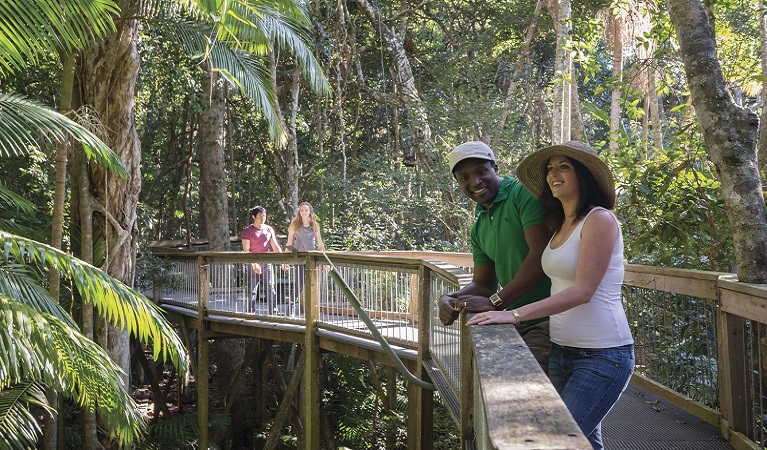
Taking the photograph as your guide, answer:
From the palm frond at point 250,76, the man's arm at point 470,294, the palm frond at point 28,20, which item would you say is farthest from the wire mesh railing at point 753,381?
the palm frond at point 250,76

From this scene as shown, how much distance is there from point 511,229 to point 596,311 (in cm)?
60

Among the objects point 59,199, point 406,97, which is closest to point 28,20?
point 59,199

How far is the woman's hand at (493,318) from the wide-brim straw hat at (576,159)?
595 mm

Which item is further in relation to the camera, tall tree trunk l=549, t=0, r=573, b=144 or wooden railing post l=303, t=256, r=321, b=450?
tall tree trunk l=549, t=0, r=573, b=144

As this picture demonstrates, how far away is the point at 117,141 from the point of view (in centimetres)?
995

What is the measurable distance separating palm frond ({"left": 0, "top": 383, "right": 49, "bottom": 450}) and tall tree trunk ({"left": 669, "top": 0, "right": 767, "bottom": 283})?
5972 millimetres

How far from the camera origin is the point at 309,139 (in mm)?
18500

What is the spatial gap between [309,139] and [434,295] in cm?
1284

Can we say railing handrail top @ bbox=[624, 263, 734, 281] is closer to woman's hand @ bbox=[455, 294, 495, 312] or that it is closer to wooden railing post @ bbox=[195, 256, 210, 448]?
woman's hand @ bbox=[455, 294, 495, 312]

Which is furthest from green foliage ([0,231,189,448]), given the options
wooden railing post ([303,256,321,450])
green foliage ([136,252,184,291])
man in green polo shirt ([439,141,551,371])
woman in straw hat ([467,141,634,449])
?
green foliage ([136,252,184,291])

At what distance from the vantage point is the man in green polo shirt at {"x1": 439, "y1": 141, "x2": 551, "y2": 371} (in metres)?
3.04

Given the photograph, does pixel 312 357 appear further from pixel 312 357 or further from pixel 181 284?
pixel 181 284

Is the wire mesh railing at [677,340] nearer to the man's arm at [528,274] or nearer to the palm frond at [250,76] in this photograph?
the man's arm at [528,274]

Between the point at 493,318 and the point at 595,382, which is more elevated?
the point at 493,318
